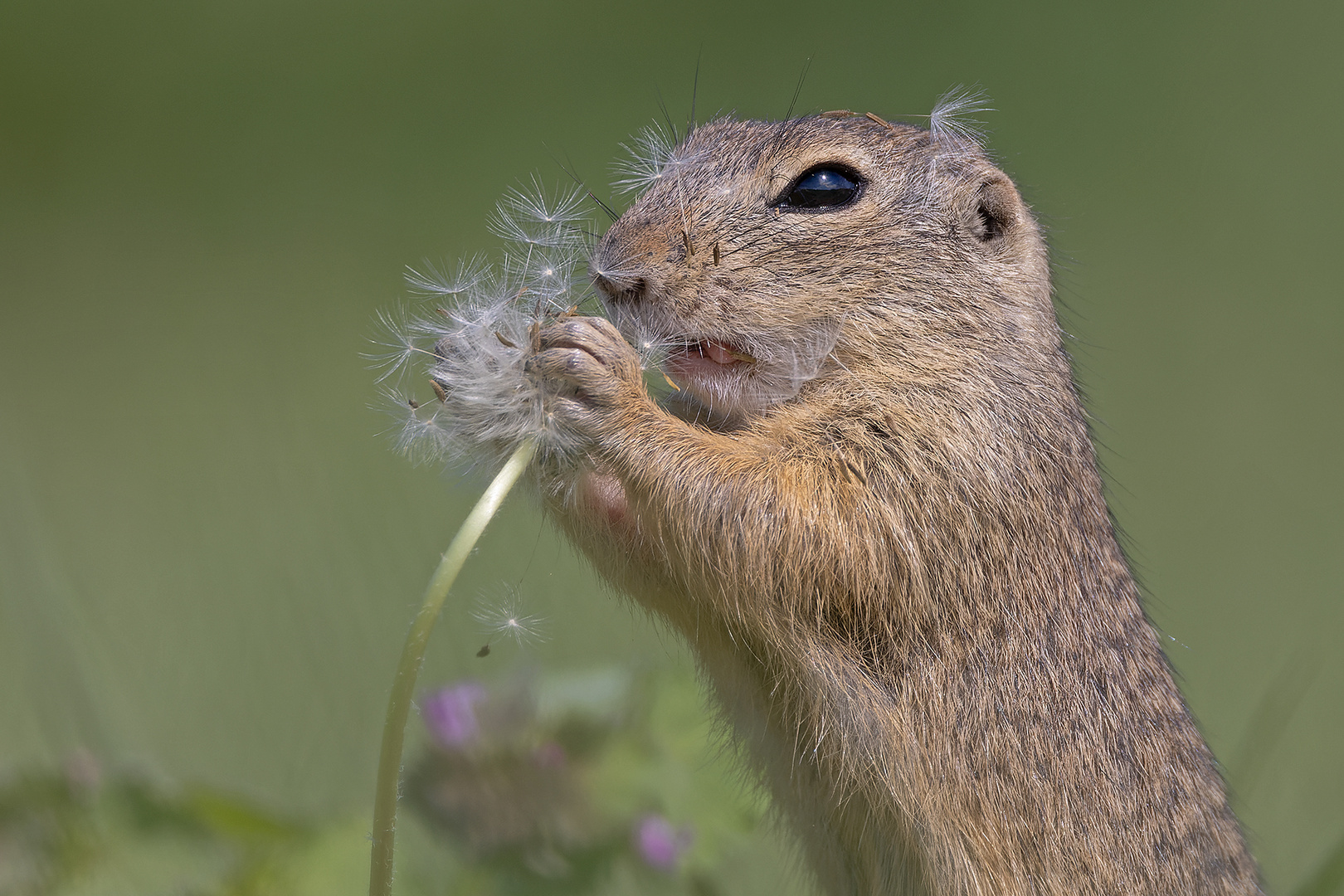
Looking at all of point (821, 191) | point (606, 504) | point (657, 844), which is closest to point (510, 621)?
point (606, 504)

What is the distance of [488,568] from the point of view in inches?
126

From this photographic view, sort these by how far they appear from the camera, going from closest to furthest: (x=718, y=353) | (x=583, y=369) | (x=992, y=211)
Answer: (x=583, y=369) < (x=718, y=353) < (x=992, y=211)

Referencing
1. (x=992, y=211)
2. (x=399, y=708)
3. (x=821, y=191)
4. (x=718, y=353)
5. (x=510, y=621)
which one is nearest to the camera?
(x=399, y=708)

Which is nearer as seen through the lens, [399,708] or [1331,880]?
[399,708]

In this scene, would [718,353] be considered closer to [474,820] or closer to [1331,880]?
[474,820]

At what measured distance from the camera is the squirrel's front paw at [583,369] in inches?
55.8

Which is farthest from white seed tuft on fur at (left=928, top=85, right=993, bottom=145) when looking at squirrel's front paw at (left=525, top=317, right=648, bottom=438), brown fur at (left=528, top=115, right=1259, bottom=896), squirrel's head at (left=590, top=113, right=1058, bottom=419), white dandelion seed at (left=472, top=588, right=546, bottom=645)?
white dandelion seed at (left=472, top=588, right=546, bottom=645)

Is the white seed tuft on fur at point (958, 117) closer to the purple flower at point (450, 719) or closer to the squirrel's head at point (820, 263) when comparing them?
the squirrel's head at point (820, 263)

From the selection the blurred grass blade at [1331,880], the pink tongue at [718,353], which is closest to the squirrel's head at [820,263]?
the pink tongue at [718,353]

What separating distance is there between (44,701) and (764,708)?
1620 mm

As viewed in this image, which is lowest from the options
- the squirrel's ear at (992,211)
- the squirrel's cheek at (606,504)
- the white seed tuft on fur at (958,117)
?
the squirrel's cheek at (606,504)

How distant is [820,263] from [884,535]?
1.28 feet

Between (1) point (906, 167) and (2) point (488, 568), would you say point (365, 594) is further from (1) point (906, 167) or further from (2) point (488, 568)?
(1) point (906, 167)

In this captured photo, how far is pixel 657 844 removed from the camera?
1930 mm
